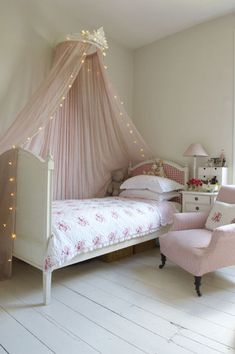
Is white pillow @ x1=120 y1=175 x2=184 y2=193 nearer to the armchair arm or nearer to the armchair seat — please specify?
the armchair arm

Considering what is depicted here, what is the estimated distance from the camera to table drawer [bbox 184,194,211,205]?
10.9 ft

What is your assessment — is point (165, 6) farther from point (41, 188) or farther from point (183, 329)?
point (183, 329)

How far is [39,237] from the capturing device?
2.31m

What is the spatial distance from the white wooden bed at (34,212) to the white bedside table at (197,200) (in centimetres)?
128

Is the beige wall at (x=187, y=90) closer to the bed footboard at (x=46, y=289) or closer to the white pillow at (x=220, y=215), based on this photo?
the white pillow at (x=220, y=215)

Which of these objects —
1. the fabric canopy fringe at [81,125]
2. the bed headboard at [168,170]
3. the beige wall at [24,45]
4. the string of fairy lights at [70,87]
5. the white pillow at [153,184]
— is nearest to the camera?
the string of fairy lights at [70,87]

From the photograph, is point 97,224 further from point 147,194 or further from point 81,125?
point 81,125

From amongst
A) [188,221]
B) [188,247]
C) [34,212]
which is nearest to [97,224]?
[34,212]

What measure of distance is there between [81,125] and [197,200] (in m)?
1.73

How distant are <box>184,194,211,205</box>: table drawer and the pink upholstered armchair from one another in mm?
340

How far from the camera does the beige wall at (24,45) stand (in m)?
3.22

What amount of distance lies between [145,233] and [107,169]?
1.22 metres

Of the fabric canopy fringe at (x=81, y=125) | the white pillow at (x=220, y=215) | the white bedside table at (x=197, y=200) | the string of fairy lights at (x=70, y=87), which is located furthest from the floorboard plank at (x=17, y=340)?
the white bedside table at (x=197, y=200)

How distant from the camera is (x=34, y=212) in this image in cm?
239
